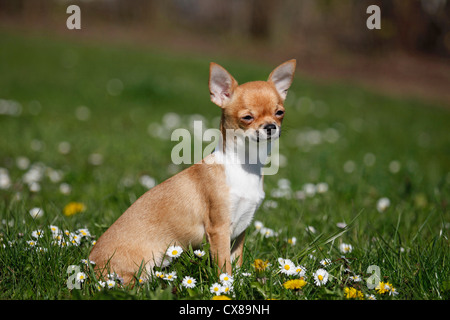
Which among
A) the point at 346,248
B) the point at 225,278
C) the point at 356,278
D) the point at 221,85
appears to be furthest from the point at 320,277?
the point at 221,85

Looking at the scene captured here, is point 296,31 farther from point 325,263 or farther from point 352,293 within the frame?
point 352,293

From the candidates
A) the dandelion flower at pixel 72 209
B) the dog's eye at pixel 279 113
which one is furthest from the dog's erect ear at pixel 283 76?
the dandelion flower at pixel 72 209

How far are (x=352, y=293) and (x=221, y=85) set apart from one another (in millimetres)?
1540

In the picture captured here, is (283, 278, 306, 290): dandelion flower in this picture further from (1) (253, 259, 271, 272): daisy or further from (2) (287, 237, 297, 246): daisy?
(2) (287, 237, 297, 246): daisy

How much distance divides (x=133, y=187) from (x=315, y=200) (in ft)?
6.44

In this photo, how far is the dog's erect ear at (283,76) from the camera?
2779 mm

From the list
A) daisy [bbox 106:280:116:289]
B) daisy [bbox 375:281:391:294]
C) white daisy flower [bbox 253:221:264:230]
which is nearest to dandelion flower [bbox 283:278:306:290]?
daisy [bbox 375:281:391:294]

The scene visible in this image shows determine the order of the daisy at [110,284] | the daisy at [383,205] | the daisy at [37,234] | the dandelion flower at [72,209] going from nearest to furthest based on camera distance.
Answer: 1. the daisy at [110,284]
2. the daisy at [37,234]
3. the dandelion flower at [72,209]
4. the daisy at [383,205]

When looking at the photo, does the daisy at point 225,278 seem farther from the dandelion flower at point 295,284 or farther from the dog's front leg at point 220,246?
the dandelion flower at point 295,284

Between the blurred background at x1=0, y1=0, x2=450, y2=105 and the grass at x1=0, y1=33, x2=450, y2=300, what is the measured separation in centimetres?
603

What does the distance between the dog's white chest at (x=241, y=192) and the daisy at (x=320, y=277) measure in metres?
0.59

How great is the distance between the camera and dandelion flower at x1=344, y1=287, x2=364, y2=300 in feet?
7.71
